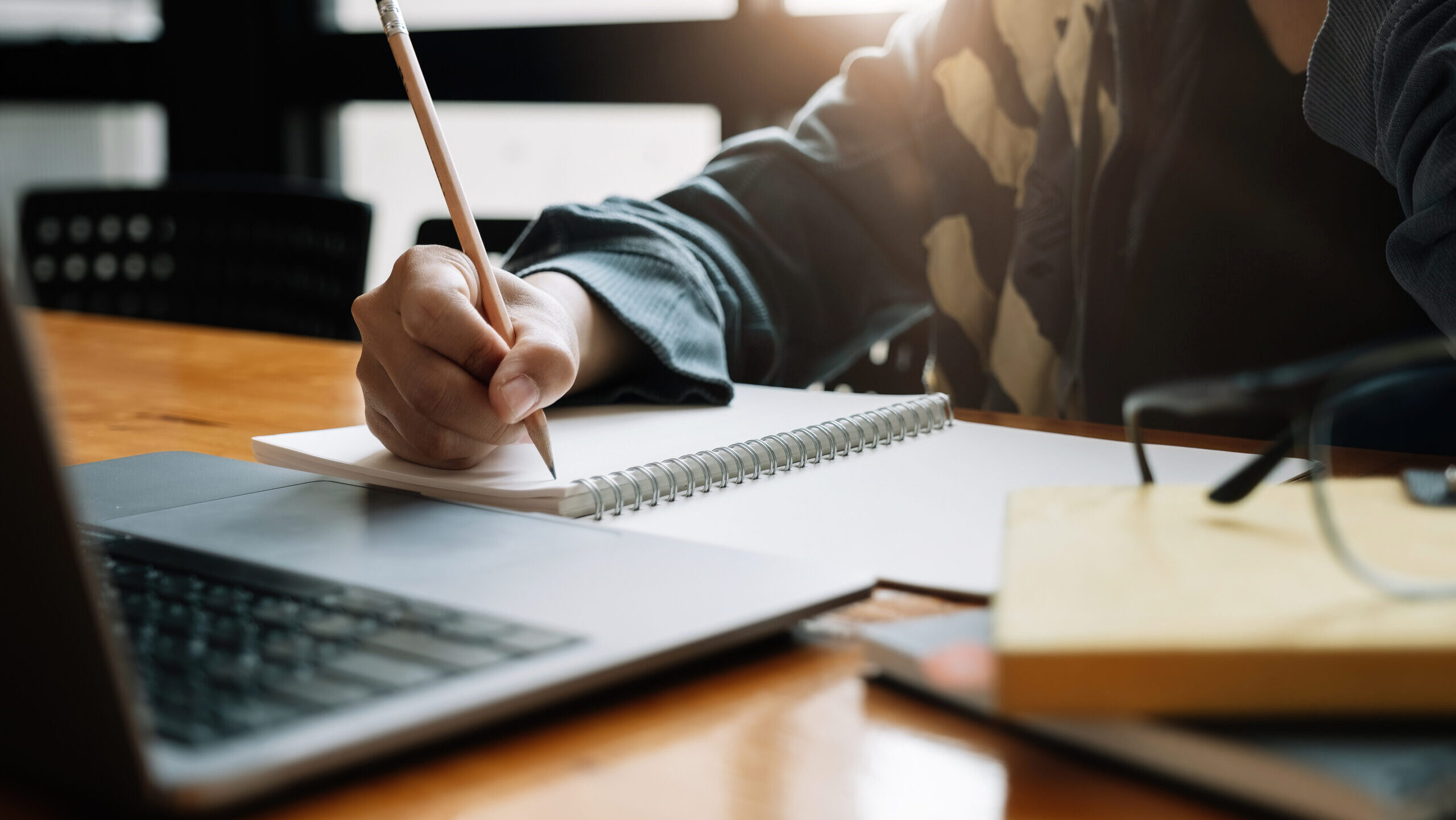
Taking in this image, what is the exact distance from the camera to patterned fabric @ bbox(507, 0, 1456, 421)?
0.78m

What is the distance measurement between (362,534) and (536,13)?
5.63 ft

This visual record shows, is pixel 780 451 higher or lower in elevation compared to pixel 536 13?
lower

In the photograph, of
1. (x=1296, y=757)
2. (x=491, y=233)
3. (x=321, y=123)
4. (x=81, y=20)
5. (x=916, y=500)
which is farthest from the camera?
(x=81, y=20)

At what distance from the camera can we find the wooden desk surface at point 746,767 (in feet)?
0.72

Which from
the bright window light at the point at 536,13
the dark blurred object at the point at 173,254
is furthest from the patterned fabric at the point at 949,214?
the bright window light at the point at 536,13

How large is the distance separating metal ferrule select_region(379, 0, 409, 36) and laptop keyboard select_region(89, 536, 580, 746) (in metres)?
0.27

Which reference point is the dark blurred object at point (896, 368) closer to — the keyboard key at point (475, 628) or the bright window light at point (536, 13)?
the bright window light at point (536, 13)

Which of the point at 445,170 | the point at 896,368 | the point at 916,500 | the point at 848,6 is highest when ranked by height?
the point at 848,6

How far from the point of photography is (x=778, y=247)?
847mm

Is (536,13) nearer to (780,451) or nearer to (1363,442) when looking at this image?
(780,451)

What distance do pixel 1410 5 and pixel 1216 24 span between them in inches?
9.5

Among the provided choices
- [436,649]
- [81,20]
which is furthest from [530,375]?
[81,20]

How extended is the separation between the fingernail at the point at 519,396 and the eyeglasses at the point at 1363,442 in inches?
9.0

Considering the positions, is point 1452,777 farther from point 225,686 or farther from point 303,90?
point 303,90
